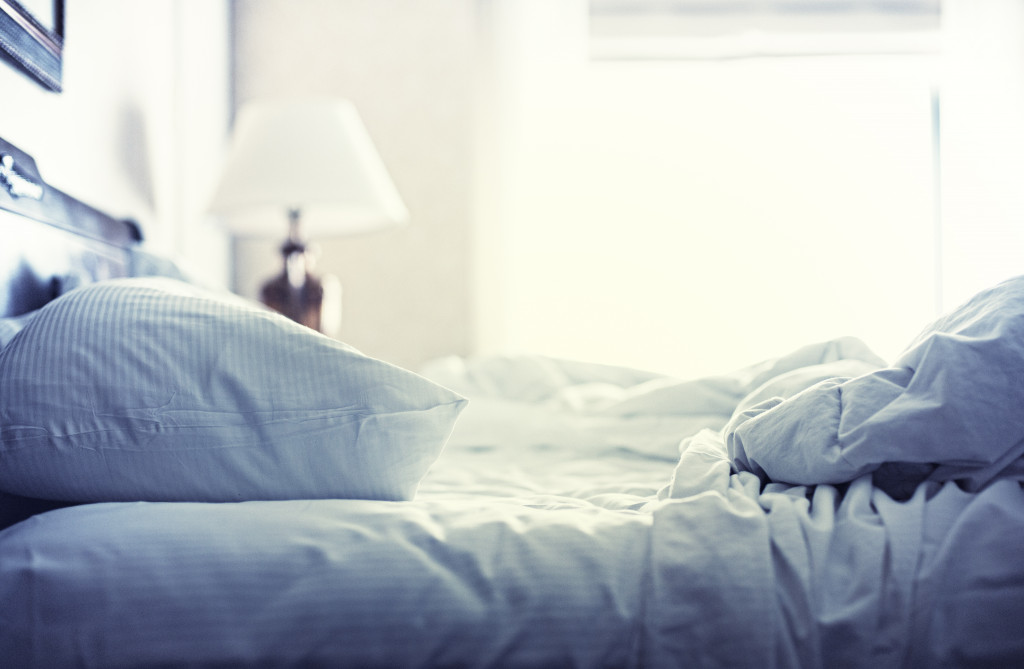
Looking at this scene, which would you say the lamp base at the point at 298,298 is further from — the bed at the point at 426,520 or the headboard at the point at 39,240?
the bed at the point at 426,520

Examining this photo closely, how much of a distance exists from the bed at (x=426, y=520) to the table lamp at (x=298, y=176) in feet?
3.53

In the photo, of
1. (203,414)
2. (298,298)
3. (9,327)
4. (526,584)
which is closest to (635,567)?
(526,584)

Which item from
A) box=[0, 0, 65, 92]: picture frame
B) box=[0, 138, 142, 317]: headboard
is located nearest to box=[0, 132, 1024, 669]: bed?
box=[0, 138, 142, 317]: headboard

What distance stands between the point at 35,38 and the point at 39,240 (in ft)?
1.07

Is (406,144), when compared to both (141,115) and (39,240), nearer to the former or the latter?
(141,115)

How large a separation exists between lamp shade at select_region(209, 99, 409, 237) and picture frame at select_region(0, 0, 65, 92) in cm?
68

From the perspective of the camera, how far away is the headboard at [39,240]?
3.35ft

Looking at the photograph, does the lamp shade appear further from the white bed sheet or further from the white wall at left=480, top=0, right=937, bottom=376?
the white bed sheet

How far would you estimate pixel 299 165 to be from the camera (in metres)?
1.99

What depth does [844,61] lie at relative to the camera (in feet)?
9.29

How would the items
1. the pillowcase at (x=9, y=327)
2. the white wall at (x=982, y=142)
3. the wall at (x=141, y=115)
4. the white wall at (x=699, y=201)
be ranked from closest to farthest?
the pillowcase at (x=9, y=327) → the wall at (x=141, y=115) → the white wall at (x=982, y=142) → the white wall at (x=699, y=201)

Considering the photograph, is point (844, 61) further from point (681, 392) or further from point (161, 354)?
point (161, 354)

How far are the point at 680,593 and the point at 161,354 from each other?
0.57m

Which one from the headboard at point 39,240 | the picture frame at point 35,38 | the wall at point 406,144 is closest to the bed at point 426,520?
the headboard at point 39,240
